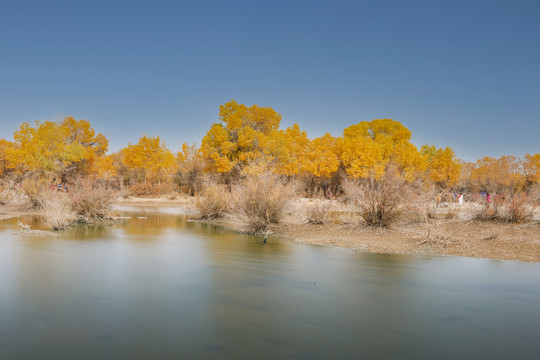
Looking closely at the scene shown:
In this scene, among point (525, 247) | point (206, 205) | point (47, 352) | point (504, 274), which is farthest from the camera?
point (206, 205)

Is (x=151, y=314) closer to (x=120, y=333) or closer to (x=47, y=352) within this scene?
(x=120, y=333)

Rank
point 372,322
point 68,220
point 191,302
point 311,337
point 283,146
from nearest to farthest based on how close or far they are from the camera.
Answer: point 311,337
point 372,322
point 191,302
point 68,220
point 283,146

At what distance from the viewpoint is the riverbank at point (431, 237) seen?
9998 millimetres

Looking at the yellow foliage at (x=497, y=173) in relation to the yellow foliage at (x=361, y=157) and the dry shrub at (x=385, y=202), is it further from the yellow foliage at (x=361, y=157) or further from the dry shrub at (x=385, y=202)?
the dry shrub at (x=385, y=202)

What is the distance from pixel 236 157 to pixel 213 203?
14782 millimetres

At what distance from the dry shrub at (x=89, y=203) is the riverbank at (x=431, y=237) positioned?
527 cm

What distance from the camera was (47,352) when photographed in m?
4.01

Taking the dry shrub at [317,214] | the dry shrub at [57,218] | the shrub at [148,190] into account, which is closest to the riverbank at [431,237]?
the dry shrub at [317,214]

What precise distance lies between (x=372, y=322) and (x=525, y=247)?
7576mm

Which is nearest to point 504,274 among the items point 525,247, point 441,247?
point 441,247

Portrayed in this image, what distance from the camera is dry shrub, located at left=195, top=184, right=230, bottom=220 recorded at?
17.7 m

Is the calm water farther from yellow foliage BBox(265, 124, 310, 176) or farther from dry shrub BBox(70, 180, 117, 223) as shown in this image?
yellow foliage BBox(265, 124, 310, 176)

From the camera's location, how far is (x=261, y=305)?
5652mm

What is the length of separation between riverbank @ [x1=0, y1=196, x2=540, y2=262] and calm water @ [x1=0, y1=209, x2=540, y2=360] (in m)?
1.03
